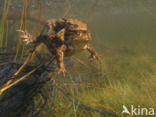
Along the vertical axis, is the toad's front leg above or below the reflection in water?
below

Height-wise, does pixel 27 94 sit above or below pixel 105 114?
above

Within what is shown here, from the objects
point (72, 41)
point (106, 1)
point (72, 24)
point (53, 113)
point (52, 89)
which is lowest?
point (53, 113)

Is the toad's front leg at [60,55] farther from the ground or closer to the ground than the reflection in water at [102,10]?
closer to the ground

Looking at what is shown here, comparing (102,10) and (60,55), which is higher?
(102,10)

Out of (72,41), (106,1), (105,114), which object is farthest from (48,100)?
(106,1)

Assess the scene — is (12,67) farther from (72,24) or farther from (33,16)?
(33,16)

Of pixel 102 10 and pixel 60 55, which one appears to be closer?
pixel 60 55

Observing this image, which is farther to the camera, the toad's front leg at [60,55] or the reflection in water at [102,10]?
the reflection in water at [102,10]

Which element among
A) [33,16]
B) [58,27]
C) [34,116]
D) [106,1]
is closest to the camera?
[58,27]

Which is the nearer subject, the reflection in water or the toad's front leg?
the toad's front leg

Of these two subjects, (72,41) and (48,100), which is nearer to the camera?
(72,41)

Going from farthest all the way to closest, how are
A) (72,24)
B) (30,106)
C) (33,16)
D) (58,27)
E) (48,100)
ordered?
(33,16)
(48,100)
(30,106)
(58,27)
(72,24)
